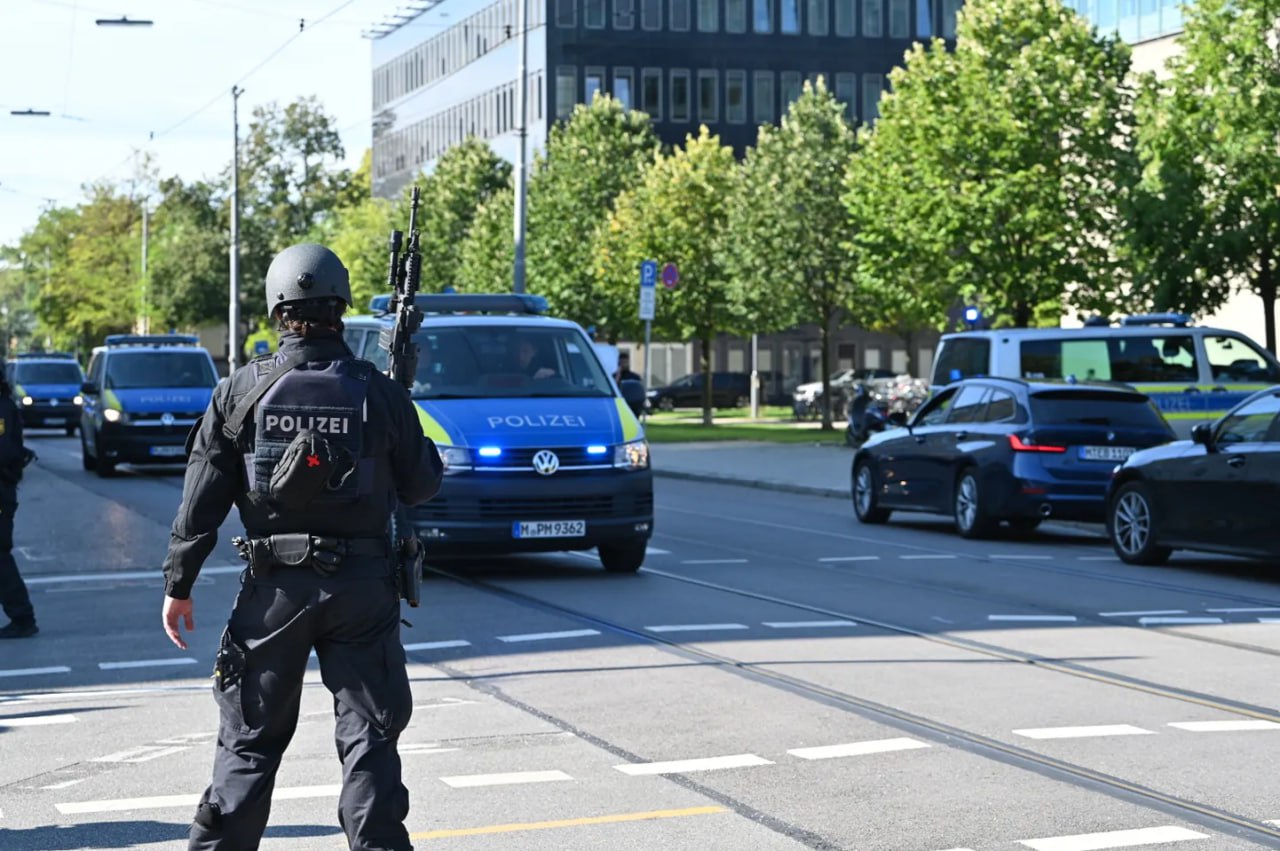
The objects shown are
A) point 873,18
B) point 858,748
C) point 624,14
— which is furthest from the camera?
point 873,18

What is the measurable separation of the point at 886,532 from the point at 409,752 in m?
12.5

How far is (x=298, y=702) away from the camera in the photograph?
5410mm

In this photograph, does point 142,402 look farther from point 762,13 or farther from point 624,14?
point 762,13

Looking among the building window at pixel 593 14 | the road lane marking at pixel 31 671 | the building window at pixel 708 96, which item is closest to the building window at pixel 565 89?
the building window at pixel 593 14

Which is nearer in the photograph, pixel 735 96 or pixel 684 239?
pixel 684 239

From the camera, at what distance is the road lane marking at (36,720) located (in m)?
8.87

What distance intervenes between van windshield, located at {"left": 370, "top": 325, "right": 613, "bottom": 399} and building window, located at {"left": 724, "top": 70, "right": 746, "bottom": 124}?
68.1 meters

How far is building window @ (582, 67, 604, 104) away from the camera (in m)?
80.8

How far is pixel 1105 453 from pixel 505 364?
20.2ft

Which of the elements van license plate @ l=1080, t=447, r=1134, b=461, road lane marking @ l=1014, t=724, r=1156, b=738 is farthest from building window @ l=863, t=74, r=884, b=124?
road lane marking @ l=1014, t=724, r=1156, b=738

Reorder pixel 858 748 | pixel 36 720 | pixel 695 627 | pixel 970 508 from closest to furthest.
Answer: pixel 858 748
pixel 36 720
pixel 695 627
pixel 970 508

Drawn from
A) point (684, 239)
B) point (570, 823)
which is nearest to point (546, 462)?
point (570, 823)

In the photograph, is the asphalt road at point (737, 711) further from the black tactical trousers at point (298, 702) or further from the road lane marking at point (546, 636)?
the black tactical trousers at point (298, 702)

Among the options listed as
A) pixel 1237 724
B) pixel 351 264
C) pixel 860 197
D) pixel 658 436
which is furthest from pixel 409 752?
pixel 351 264
